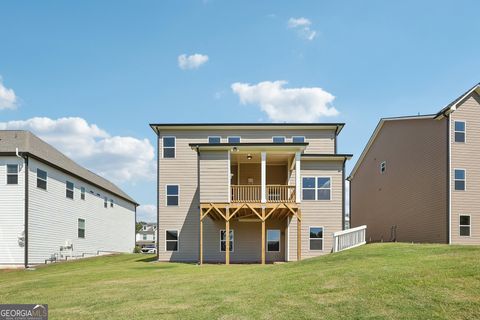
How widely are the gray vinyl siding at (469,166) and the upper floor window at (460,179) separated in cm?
16

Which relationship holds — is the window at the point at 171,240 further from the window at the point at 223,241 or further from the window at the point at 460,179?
the window at the point at 460,179

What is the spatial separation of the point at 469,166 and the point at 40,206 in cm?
2329

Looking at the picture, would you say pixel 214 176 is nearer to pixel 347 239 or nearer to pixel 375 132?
pixel 347 239

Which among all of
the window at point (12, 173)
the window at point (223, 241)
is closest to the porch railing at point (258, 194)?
the window at point (223, 241)

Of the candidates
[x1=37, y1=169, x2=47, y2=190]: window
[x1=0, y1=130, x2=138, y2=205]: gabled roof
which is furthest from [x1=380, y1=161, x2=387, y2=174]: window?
[x1=37, y1=169, x2=47, y2=190]: window

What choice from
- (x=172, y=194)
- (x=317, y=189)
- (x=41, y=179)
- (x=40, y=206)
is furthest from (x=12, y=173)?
(x=317, y=189)

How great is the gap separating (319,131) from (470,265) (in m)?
16.2

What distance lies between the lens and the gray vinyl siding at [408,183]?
20969 mm

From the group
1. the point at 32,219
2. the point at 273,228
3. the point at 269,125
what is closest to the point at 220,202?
the point at 273,228

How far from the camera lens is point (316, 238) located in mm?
22828

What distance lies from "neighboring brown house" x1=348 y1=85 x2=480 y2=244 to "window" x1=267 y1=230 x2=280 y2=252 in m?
7.33

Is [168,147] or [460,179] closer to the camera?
[460,179]

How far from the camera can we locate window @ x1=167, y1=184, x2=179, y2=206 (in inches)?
952

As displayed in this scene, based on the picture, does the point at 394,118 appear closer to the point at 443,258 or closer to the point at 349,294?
the point at 443,258
